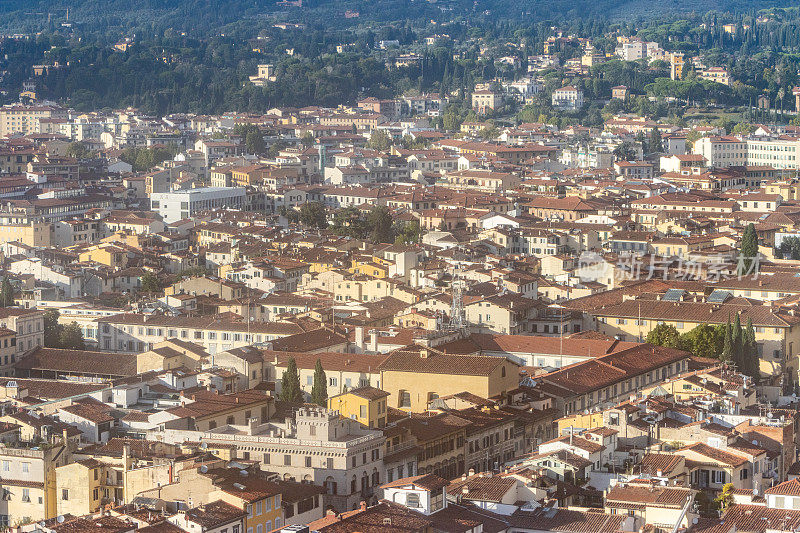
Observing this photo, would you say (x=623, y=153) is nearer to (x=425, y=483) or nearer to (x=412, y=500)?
(x=425, y=483)

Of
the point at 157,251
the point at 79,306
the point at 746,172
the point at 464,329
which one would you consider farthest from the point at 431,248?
the point at 746,172

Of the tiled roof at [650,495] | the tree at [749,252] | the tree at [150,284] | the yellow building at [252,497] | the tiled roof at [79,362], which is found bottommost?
the tree at [150,284]

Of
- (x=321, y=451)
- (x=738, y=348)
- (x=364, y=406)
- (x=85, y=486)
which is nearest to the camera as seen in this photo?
(x=85, y=486)

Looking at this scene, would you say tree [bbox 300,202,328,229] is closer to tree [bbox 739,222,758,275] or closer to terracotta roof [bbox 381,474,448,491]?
tree [bbox 739,222,758,275]

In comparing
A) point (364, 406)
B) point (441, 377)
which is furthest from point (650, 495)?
point (441, 377)

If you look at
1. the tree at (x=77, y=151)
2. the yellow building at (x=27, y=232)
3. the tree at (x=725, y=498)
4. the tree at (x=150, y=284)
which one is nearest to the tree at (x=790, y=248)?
the tree at (x=150, y=284)

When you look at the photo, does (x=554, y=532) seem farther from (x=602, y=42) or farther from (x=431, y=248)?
(x=602, y=42)

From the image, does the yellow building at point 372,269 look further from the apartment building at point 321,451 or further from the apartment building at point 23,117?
the apartment building at point 23,117
